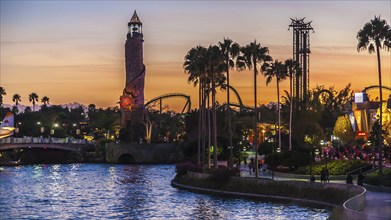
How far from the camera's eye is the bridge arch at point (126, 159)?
181m

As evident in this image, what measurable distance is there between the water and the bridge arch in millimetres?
77017

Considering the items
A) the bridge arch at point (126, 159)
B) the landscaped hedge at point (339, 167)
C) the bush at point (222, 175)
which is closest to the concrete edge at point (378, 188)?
the landscaped hedge at point (339, 167)

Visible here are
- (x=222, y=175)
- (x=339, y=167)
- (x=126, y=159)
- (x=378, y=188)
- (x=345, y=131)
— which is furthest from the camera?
(x=126, y=159)

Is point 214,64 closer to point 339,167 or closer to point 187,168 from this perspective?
point 187,168

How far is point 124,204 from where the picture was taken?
73.0 meters

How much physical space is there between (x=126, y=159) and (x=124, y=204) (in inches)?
4388

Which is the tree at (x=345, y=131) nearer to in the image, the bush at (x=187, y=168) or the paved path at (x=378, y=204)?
the bush at (x=187, y=168)

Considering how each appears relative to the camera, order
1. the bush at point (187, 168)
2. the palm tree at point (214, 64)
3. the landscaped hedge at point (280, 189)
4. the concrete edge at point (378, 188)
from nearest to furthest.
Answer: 1. the concrete edge at point (378, 188)
2. the landscaped hedge at point (280, 189)
3. the palm tree at point (214, 64)
4. the bush at point (187, 168)

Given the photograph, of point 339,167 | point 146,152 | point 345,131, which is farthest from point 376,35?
point 146,152

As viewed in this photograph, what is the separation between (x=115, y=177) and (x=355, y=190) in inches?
2744

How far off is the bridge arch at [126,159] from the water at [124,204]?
253ft

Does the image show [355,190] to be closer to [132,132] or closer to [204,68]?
[204,68]

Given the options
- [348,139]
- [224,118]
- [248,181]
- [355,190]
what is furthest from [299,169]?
[224,118]

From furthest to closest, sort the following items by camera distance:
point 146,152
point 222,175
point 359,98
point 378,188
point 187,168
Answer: point 146,152 < point 359,98 < point 187,168 < point 222,175 < point 378,188
